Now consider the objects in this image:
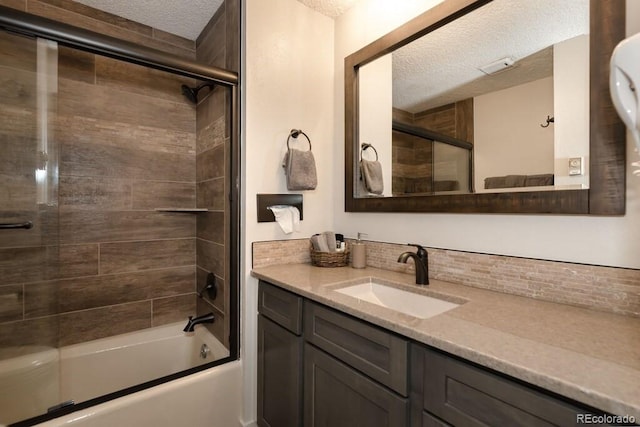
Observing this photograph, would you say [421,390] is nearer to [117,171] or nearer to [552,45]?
[552,45]

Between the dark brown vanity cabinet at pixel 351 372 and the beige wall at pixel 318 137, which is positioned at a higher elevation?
the beige wall at pixel 318 137

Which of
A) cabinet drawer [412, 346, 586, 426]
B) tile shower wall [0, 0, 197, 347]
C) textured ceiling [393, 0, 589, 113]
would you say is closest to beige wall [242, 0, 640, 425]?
textured ceiling [393, 0, 589, 113]

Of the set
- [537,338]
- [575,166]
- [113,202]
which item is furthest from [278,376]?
[113,202]

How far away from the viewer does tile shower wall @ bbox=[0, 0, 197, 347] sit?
1.76 meters

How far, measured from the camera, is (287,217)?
1.69 meters

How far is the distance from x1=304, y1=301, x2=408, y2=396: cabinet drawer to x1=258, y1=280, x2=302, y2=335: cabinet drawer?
50mm

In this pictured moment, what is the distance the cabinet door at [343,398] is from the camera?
88cm

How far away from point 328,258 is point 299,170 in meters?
0.51

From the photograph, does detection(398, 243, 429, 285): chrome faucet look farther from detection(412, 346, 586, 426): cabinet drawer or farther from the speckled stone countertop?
detection(412, 346, 586, 426): cabinet drawer

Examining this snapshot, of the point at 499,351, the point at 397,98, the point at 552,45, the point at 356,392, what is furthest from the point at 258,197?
the point at 552,45

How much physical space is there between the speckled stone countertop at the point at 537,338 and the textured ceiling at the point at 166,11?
190cm

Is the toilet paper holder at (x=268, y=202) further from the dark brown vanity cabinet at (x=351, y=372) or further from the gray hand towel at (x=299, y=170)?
the dark brown vanity cabinet at (x=351, y=372)

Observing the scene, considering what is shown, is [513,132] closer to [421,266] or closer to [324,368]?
[421,266]

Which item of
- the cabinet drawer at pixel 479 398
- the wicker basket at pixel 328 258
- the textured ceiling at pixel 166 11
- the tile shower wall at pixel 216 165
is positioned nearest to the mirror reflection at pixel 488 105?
the wicker basket at pixel 328 258
